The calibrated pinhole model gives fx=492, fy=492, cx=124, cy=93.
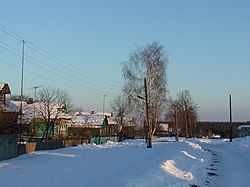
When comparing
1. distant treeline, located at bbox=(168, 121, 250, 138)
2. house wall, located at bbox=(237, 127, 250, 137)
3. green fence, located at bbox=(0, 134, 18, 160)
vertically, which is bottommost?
green fence, located at bbox=(0, 134, 18, 160)

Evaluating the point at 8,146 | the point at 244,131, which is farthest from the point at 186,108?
the point at 8,146

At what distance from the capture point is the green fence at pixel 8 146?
1246 inches

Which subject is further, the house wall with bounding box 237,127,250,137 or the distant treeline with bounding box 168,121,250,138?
the distant treeline with bounding box 168,121,250,138

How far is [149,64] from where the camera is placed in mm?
60375

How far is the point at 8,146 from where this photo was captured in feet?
108

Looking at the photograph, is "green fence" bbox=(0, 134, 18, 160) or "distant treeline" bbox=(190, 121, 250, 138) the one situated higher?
"distant treeline" bbox=(190, 121, 250, 138)

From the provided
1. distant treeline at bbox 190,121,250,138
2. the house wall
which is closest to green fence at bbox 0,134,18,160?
the house wall

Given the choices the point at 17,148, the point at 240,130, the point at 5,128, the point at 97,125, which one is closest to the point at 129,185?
the point at 5,128

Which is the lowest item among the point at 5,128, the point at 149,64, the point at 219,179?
the point at 219,179

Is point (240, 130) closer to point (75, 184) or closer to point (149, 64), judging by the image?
point (149, 64)

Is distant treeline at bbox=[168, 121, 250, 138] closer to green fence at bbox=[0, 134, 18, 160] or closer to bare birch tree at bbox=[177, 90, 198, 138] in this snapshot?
bare birch tree at bbox=[177, 90, 198, 138]

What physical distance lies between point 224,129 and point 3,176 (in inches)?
5677

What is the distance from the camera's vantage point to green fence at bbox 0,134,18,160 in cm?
3165

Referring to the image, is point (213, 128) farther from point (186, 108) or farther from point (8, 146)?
point (8, 146)
